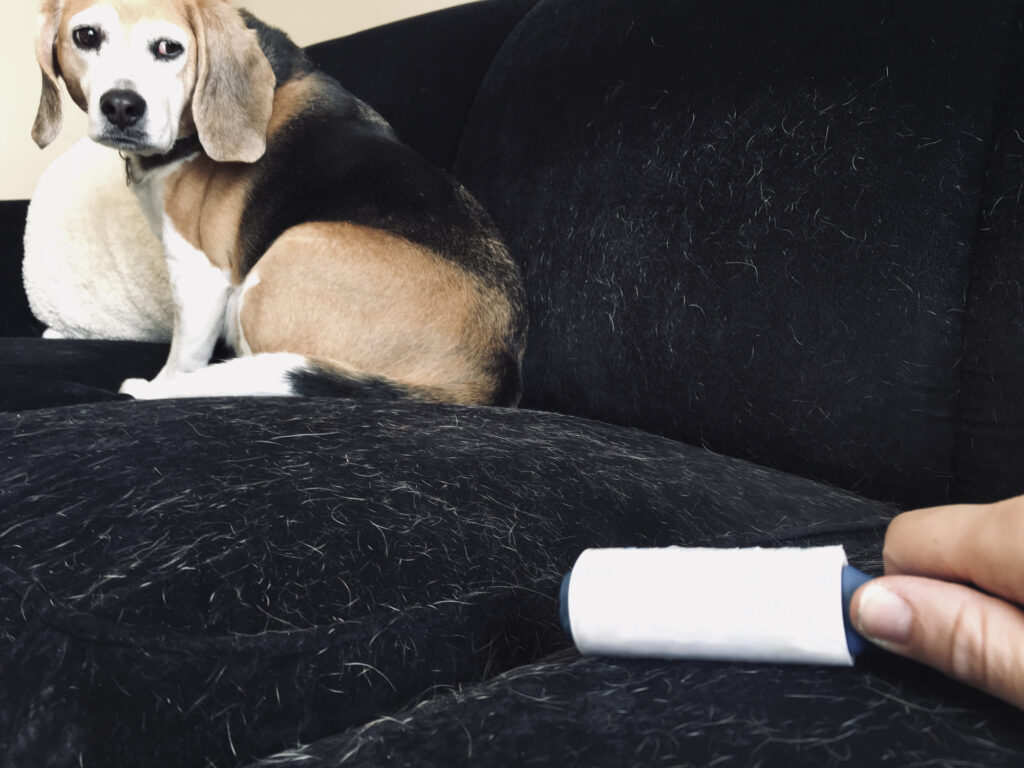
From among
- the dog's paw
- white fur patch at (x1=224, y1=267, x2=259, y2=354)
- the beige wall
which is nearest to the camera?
the dog's paw

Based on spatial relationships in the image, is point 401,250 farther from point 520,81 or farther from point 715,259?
point 715,259

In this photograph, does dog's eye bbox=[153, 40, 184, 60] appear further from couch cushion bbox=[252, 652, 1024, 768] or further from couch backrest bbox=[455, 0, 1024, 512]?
Answer: couch cushion bbox=[252, 652, 1024, 768]

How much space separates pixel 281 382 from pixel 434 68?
0.90 meters

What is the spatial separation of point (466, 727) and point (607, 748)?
0.08m

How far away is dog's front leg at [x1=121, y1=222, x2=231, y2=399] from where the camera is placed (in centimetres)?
177

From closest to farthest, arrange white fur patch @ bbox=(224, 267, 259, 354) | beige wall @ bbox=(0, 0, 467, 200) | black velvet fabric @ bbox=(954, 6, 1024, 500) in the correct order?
black velvet fabric @ bbox=(954, 6, 1024, 500)
white fur patch @ bbox=(224, 267, 259, 354)
beige wall @ bbox=(0, 0, 467, 200)

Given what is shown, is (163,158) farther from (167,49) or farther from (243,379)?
(243,379)

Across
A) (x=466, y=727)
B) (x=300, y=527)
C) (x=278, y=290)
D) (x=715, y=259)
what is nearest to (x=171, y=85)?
(x=278, y=290)

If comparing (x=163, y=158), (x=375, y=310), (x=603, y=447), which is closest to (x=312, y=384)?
(x=375, y=310)

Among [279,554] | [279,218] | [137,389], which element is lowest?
[137,389]

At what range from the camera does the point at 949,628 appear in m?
0.43

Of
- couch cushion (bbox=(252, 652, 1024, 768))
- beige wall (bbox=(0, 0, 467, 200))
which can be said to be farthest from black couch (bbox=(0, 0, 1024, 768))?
beige wall (bbox=(0, 0, 467, 200))

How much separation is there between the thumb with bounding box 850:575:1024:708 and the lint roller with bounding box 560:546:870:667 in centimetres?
2

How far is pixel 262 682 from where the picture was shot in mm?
574
